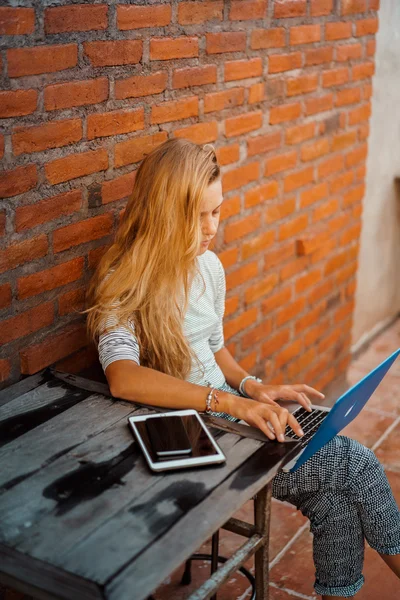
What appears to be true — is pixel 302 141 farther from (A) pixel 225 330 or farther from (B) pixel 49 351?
(B) pixel 49 351

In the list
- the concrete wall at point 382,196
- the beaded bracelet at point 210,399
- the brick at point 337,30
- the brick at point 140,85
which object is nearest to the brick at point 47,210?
the brick at point 140,85

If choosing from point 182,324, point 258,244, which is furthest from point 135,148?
point 258,244

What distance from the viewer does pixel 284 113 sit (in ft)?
11.0

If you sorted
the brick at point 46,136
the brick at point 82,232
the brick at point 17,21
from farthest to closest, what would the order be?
1. the brick at point 82,232
2. the brick at point 46,136
3. the brick at point 17,21

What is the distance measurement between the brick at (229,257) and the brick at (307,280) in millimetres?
614

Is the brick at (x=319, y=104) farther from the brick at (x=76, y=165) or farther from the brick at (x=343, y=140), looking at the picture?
the brick at (x=76, y=165)

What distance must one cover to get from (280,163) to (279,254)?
1.32 ft

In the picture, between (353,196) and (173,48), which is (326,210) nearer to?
(353,196)

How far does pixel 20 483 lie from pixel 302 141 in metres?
2.31

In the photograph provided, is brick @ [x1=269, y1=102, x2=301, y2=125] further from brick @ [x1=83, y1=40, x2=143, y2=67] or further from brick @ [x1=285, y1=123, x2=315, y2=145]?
brick @ [x1=83, y1=40, x2=143, y2=67]

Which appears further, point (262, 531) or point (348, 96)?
point (348, 96)

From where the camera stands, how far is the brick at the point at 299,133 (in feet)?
11.2

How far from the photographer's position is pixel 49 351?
2348mm

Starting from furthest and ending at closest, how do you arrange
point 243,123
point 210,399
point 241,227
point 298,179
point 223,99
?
point 298,179 < point 241,227 < point 243,123 < point 223,99 < point 210,399
